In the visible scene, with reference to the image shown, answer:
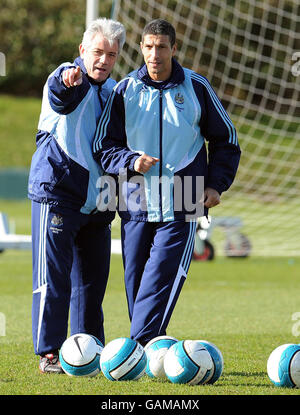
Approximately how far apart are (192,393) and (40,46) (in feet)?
120

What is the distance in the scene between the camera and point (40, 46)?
39906 mm

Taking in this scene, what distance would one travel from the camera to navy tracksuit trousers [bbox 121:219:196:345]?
17.7 ft

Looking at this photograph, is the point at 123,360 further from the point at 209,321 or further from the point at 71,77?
the point at 209,321

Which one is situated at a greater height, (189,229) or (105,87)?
(105,87)

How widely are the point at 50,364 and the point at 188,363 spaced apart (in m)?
1.01

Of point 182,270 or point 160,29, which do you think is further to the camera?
point 182,270

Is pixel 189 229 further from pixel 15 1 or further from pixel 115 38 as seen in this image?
pixel 15 1

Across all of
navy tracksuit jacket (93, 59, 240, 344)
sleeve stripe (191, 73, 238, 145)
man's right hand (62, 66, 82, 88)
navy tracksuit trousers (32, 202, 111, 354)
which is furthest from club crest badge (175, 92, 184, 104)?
navy tracksuit trousers (32, 202, 111, 354)

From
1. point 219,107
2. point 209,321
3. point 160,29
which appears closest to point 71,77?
point 160,29

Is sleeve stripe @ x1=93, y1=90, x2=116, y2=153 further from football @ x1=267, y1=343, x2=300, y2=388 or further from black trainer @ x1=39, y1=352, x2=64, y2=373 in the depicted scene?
football @ x1=267, y1=343, x2=300, y2=388

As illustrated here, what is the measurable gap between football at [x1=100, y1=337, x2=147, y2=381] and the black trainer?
0.46m

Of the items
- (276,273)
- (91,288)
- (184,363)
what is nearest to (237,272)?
(276,273)

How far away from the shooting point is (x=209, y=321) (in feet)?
26.1

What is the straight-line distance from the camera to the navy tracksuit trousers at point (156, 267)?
541 cm
